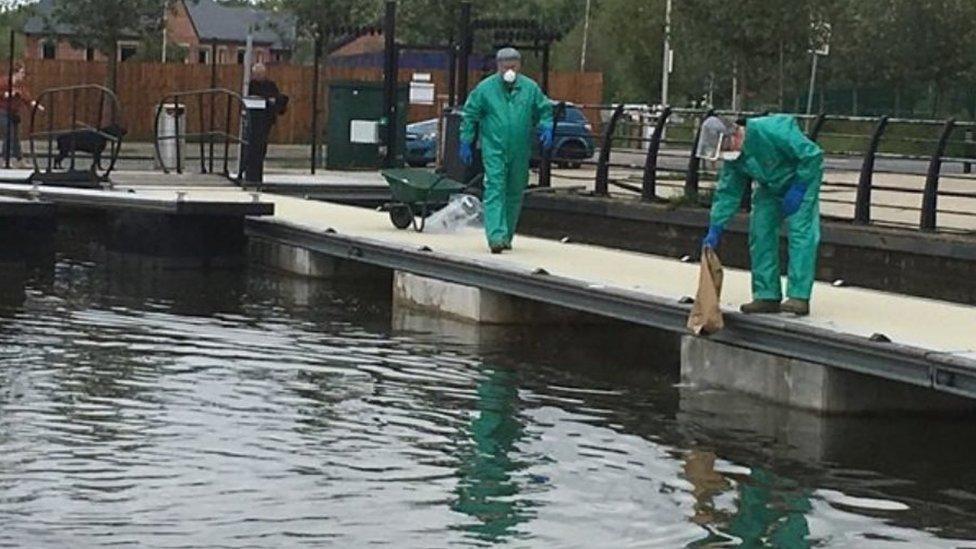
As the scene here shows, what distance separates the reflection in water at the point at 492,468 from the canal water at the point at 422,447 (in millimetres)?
24

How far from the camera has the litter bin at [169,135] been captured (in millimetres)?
28109

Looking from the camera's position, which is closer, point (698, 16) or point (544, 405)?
point (544, 405)

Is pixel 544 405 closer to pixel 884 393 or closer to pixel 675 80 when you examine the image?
pixel 884 393

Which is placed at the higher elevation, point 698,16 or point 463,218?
point 698,16

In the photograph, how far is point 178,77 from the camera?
4378cm

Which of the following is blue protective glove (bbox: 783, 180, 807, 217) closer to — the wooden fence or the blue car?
the blue car

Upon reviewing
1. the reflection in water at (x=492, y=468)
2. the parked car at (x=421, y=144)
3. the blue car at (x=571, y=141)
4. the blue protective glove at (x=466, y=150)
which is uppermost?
the blue protective glove at (x=466, y=150)

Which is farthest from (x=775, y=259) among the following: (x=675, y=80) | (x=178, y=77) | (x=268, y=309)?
(x=675, y=80)

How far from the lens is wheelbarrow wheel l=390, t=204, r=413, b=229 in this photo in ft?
66.1

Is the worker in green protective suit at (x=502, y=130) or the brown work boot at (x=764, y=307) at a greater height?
the worker in green protective suit at (x=502, y=130)

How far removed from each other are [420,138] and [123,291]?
20.7m

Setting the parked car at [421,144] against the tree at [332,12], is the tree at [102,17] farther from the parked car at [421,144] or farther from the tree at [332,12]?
the parked car at [421,144]

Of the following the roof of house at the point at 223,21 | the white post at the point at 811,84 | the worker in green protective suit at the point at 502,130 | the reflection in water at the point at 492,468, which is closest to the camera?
the reflection in water at the point at 492,468

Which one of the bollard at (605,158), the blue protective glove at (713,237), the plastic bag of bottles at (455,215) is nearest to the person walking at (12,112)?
the bollard at (605,158)
